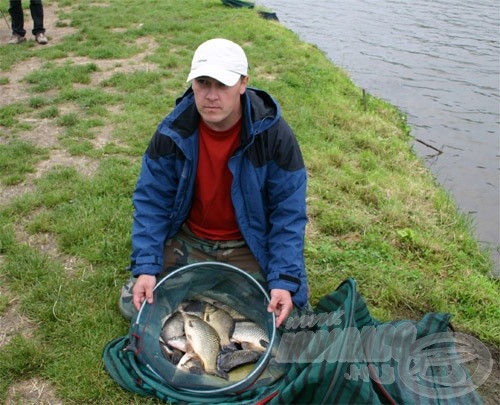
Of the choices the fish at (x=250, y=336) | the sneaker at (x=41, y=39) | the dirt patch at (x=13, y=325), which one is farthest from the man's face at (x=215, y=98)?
the sneaker at (x=41, y=39)

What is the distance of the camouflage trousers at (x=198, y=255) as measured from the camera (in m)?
3.23

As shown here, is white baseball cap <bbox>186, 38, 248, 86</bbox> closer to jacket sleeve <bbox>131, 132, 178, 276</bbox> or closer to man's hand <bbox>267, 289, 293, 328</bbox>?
jacket sleeve <bbox>131, 132, 178, 276</bbox>

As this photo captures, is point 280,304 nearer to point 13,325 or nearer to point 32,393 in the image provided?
point 32,393

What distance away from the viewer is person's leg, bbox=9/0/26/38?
8.84m

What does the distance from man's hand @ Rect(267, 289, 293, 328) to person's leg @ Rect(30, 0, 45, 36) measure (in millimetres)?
7793

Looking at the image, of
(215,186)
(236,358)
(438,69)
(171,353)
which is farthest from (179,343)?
(438,69)

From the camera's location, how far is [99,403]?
2.68 metres

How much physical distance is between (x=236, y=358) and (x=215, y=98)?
52.2 inches

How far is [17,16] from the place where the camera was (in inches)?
351

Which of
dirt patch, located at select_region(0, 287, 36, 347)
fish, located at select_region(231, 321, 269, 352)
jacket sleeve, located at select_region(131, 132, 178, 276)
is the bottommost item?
dirt patch, located at select_region(0, 287, 36, 347)

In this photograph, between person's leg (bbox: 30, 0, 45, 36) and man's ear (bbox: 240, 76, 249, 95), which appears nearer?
man's ear (bbox: 240, 76, 249, 95)

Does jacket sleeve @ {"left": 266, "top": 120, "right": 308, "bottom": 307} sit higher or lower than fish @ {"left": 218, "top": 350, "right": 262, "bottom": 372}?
higher

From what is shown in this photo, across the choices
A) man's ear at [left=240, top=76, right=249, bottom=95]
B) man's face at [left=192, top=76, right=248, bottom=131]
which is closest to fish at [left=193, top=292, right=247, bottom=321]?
man's face at [left=192, top=76, right=248, bottom=131]

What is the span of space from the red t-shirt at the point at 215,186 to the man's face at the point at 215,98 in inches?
5.7
